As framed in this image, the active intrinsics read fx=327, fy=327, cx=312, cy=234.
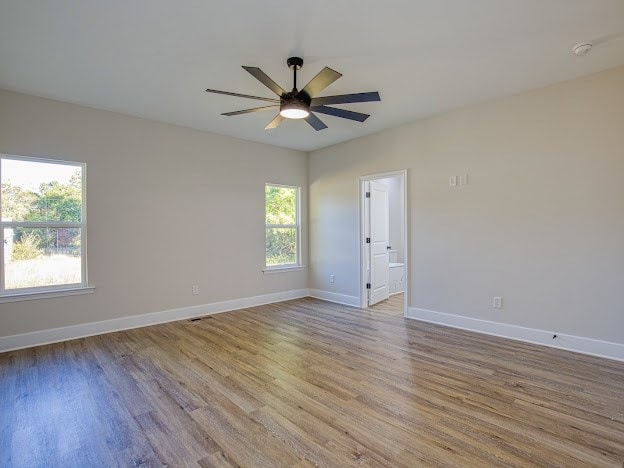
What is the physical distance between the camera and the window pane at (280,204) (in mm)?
5715

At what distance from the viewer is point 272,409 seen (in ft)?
7.53

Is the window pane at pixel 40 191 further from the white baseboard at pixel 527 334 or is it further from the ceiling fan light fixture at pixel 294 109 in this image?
the white baseboard at pixel 527 334

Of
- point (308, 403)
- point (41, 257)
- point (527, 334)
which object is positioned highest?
point (41, 257)

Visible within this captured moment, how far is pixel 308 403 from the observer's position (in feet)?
7.77

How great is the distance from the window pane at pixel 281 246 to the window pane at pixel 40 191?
2.76 meters

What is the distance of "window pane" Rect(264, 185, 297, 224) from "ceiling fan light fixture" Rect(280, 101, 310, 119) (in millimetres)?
2831

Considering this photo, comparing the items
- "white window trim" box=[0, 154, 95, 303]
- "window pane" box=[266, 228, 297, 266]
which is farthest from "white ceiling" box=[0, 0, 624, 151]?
"window pane" box=[266, 228, 297, 266]

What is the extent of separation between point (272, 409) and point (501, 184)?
3375 mm

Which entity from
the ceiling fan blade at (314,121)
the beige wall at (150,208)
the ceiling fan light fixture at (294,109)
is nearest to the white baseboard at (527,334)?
the beige wall at (150,208)

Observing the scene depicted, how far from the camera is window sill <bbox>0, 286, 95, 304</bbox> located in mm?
3439

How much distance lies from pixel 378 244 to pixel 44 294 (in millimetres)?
4569

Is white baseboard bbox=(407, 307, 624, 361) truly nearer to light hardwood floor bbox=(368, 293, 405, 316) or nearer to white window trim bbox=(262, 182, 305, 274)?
light hardwood floor bbox=(368, 293, 405, 316)

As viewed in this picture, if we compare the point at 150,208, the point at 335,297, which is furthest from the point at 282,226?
the point at 150,208

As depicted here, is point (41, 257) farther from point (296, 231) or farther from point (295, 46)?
point (296, 231)
